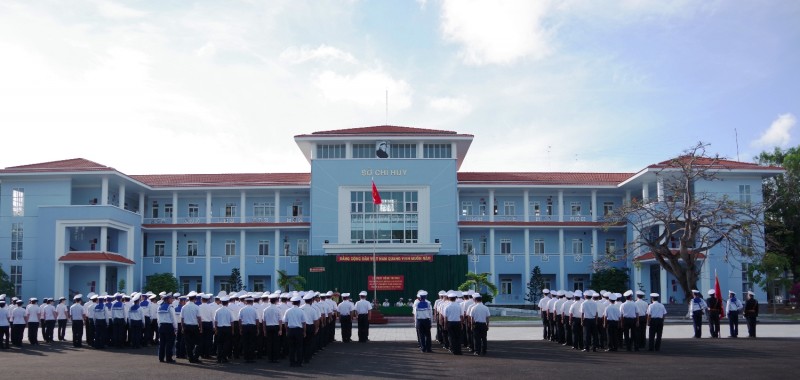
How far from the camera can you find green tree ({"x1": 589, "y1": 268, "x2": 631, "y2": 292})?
41.5m

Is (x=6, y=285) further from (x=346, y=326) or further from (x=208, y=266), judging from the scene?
(x=346, y=326)

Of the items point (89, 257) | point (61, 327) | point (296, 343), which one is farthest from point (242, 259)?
point (296, 343)

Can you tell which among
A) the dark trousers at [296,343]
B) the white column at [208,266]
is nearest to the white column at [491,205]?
the white column at [208,266]

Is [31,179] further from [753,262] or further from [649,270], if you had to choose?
[753,262]

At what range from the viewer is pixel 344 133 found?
42.7m

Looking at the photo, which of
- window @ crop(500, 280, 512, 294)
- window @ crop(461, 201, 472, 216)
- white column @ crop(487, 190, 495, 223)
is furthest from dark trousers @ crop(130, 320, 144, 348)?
window @ crop(500, 280, 512, 294)

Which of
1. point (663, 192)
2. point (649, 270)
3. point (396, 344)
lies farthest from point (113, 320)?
point (649, 270)

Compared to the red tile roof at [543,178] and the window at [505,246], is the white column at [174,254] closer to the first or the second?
the red tile roof at [543,178]

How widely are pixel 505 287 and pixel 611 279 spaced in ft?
22.6

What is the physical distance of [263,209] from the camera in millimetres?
47406

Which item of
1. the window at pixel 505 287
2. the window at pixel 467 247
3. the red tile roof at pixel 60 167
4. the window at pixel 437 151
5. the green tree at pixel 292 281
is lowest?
the window at pixel 505 287

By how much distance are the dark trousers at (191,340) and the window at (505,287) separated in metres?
31.2

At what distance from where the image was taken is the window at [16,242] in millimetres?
39406

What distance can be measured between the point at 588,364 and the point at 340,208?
28520 millimetres
